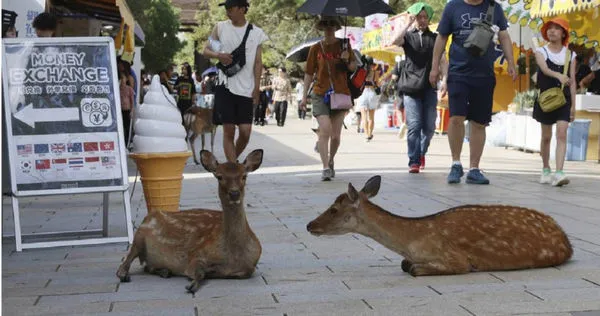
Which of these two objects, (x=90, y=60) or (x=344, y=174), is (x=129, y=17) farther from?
(x=90, y=60)

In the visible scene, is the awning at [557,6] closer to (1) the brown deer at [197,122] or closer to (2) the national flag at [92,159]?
(1) the brown deer at [197,122]

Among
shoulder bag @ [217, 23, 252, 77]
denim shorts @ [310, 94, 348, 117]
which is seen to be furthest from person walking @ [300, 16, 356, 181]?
shoulder bag @ [217, 23, 252, 77]

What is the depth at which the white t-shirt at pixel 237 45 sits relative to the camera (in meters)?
9.11

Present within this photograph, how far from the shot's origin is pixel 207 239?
5.19 metres

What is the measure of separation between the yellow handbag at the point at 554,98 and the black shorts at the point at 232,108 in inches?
129

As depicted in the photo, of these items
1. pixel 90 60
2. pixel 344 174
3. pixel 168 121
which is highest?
pixel 90 60

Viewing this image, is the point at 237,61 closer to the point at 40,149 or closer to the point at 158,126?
the point at 158,126

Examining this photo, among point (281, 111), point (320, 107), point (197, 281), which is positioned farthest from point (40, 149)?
point (281, 111)

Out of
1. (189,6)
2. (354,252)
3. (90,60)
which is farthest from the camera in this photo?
(189,6)

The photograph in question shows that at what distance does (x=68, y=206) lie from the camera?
361 inches

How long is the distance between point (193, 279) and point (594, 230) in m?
3.46

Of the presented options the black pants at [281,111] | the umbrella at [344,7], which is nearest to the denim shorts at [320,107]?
the umbrella at [344,7]

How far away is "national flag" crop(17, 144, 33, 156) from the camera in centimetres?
643

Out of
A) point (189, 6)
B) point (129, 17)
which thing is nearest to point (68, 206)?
point (129, 17)
